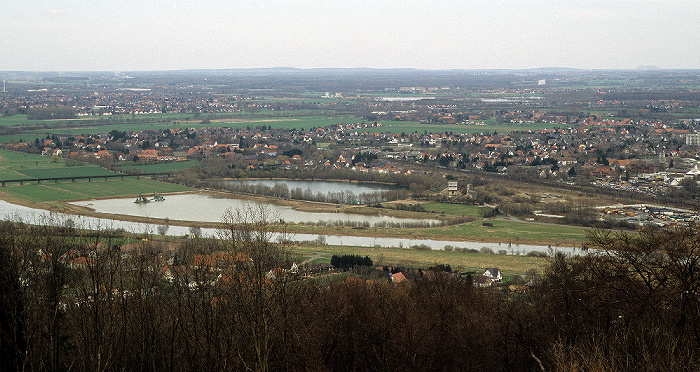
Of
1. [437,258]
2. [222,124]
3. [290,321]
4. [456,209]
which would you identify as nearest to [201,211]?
[456,209]

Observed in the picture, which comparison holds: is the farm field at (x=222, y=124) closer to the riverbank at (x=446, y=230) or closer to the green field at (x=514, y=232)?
the riverbank at (x=446, y=230)

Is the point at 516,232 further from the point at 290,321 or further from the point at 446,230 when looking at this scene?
the point at 290,321

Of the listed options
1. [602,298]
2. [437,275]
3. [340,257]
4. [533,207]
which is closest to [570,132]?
[533,207]

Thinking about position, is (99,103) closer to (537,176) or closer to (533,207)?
(537,176)

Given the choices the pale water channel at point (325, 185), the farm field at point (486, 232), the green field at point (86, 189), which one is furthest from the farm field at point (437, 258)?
the green field at point (86, 189)

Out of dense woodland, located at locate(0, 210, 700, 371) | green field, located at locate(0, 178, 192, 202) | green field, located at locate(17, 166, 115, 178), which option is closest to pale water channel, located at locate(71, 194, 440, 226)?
green field, located at locate(0, 178, 192, 202)
